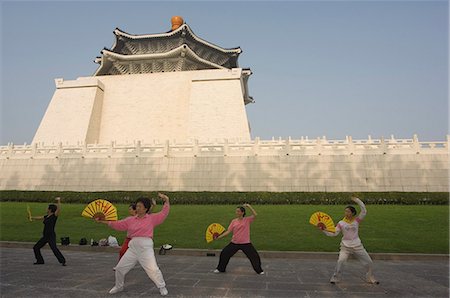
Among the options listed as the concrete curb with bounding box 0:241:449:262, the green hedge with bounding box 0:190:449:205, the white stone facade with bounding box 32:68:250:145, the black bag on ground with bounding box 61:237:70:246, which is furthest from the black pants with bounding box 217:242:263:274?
the white stone facade with bounding box 32:68:250:145

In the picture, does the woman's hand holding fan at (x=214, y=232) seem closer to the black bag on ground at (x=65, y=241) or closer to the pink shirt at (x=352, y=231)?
the pink shirt at (x=352, y=231)

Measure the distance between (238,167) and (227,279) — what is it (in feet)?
45.7

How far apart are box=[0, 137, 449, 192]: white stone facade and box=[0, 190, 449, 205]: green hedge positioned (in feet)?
5.41

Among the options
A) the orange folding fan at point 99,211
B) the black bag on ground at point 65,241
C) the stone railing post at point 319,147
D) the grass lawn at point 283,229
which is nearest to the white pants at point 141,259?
the orange folding fan at point 99,211

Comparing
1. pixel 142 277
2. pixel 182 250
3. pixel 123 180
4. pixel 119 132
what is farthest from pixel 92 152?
pixel 142 277

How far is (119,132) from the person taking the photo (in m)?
28.4

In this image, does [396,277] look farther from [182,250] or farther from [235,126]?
[235,126]

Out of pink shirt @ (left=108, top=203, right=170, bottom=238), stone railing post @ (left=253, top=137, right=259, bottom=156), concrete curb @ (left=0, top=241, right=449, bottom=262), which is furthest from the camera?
stone railing post @ (left=253, top=137, right=259, bottom=156)

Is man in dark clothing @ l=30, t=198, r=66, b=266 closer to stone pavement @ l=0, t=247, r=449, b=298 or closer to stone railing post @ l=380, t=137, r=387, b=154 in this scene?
stone pavement @ l=0, t=247, r=449, b=298

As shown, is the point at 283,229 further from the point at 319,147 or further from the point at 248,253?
the point at 319,147

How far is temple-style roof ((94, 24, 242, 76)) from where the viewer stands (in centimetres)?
3198

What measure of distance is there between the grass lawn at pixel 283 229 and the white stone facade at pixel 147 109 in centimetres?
1362

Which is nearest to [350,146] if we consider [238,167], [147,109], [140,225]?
[238,167]

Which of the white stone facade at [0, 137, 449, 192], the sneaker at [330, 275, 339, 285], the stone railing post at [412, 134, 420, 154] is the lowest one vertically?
the sneaker at [330, 275, 339, 285]
